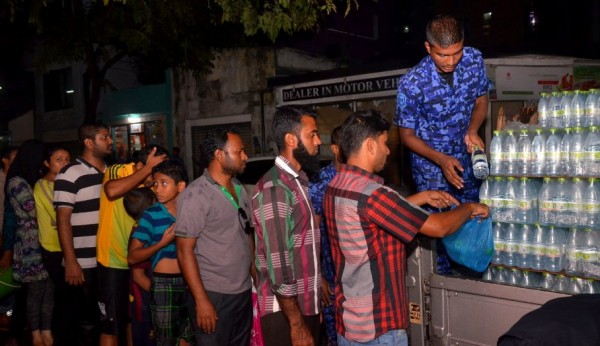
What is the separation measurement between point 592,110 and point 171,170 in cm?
347

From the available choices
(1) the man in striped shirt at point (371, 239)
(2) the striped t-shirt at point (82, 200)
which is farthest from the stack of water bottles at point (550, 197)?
(2) the striped t-shirt at point (82, 200)

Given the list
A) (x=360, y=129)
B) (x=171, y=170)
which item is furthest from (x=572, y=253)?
(x=171, y=170)

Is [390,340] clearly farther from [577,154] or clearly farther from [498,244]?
[577,154]

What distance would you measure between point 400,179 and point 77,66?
1581 centimetres

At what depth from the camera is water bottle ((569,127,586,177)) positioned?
382 cm

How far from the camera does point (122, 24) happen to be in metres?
14.8

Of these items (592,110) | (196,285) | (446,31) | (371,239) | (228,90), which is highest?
(228,90)

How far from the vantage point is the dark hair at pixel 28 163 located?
685 cm

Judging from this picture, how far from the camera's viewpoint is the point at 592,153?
3.76 meters

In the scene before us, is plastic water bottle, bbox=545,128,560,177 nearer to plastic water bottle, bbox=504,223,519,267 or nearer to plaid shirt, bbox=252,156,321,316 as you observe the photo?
plastic water bottle, bbox=504,223,519,267

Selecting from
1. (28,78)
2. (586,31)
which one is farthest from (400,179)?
(28,78)

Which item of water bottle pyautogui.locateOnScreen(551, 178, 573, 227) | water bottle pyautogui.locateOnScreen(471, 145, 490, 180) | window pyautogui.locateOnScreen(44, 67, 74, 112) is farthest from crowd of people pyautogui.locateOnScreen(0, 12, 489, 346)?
window pyautogui.locateOnScreen(44, 67, 74, 112)

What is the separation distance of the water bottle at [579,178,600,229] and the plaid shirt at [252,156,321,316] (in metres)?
1.78

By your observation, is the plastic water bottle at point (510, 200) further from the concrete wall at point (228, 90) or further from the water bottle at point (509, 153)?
the concrete wall at point (228, 90)
